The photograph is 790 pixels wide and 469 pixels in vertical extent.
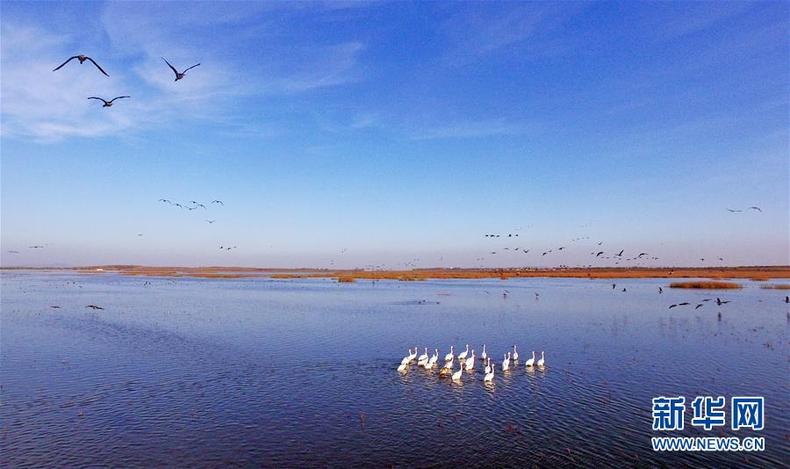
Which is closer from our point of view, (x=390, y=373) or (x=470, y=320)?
(x=390, y=373)

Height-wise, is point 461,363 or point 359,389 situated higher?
A: point 461,363

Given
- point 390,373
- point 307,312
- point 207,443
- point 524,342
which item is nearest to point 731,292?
point 524,342

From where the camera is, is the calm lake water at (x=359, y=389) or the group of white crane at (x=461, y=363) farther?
the group of white crane at (x=461, y=363)

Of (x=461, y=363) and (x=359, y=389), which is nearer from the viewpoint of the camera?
(x=359, y=389)

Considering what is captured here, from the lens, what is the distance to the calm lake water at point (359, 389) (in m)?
16.9

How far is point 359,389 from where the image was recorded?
24.2 meters

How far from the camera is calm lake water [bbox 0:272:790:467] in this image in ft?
55.5

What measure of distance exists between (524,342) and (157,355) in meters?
24.5

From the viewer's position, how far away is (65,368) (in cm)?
2803

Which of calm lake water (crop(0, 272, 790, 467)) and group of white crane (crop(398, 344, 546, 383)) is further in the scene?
group of white crane (crop(398, 344, 546, 383))

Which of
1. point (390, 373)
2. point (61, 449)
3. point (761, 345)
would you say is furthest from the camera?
point (761, 345)

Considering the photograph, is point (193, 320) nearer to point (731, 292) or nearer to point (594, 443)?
point (594, 443)

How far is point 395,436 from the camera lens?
18172 mm

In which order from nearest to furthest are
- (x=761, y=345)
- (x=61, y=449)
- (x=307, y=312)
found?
(x=61, y=449) < (x=761, y=345) < (x=307, y=312)
